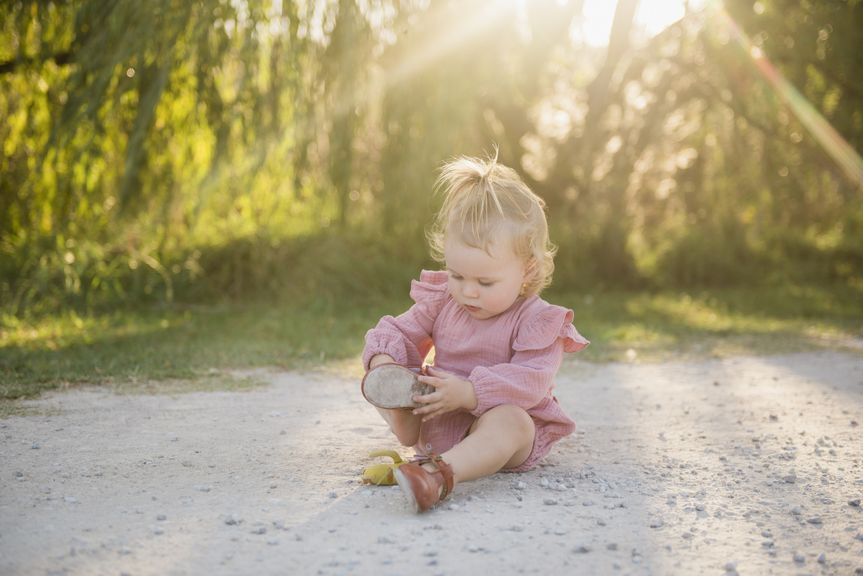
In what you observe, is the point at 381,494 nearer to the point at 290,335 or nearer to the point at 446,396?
the point at 446,396

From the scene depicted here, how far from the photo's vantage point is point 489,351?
9.13ft

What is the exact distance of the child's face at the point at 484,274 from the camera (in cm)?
262

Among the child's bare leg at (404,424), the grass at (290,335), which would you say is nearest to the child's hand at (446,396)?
the child's bare leg at (404,424)

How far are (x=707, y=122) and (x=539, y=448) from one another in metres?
6.77

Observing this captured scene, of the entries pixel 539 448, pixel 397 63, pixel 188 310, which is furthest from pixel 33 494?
pixel 397 63

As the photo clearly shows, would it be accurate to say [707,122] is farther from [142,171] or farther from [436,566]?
[436,566]

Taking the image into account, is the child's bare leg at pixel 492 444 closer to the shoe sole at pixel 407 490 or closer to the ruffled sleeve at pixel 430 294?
the shoe sole at pixel 407 490

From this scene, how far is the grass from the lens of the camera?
391 cm

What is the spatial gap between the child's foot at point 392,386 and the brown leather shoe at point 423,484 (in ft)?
A: 0.72

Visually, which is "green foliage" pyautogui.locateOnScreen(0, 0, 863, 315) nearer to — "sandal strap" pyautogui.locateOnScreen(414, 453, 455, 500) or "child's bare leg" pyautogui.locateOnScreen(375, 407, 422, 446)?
"child's bare leg" pyautogui.locateOnScreen(375, 407, 422, 446)

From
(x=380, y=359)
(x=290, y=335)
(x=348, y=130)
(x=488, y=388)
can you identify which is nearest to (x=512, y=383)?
(x=488, y=388)

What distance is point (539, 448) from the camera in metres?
2.78

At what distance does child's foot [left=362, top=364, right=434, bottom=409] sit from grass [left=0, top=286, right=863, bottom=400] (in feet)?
4.76

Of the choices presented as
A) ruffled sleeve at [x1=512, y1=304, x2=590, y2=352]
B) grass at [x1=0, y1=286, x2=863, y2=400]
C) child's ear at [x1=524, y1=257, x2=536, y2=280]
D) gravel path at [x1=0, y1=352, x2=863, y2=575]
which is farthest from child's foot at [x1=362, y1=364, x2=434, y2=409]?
grass at [x1=0, y1=286, x2=863, y2=400]
